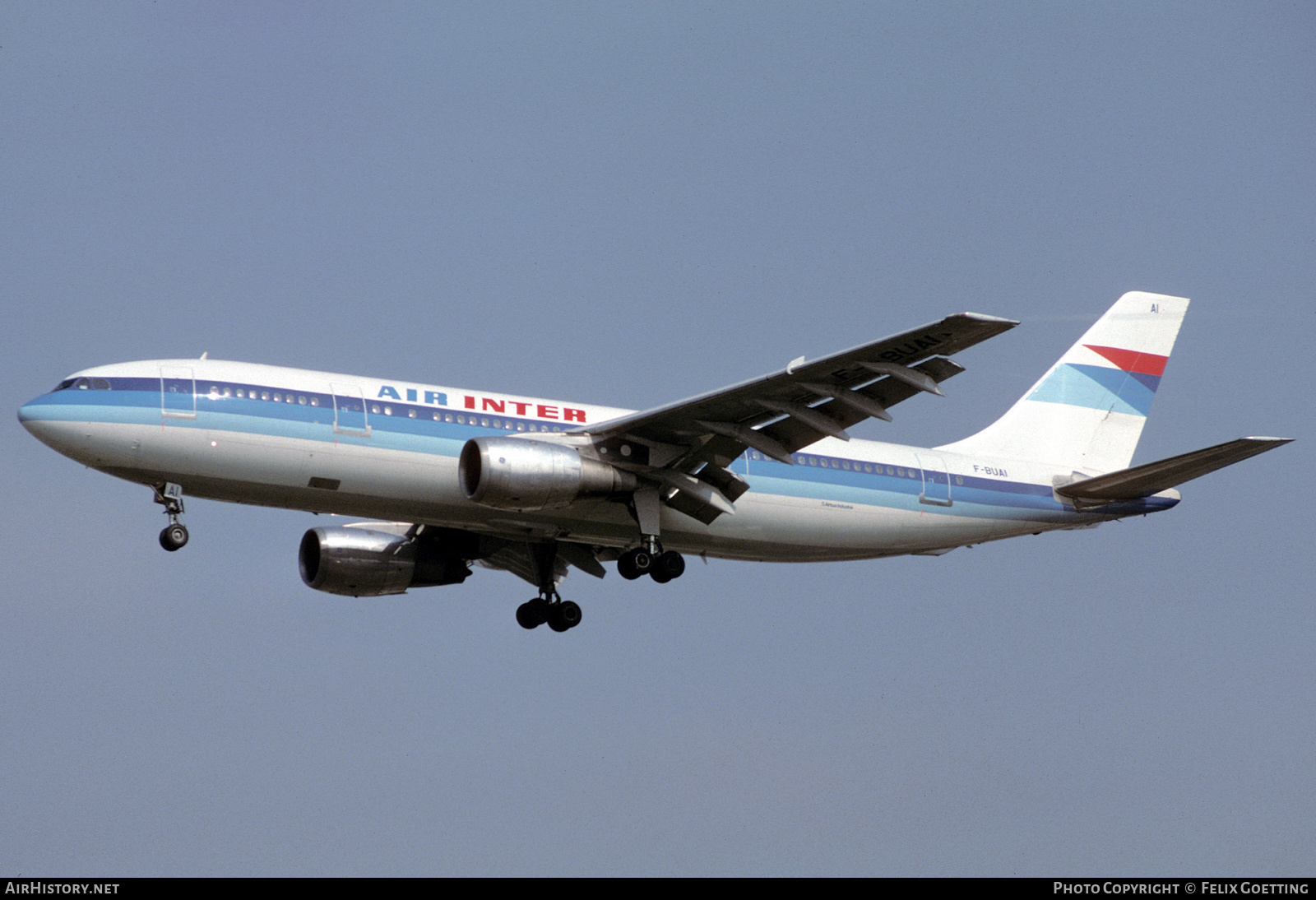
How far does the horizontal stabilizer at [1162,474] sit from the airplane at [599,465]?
0.20ft

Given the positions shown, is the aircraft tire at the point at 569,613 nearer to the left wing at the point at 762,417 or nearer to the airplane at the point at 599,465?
the airplane at the point at 599,465

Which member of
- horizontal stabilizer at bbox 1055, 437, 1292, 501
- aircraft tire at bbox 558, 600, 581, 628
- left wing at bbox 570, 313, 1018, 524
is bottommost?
aircraft tire at bbox 558, 600, 581, 628

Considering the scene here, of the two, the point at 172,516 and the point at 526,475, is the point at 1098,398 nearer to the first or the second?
the point at 526,475

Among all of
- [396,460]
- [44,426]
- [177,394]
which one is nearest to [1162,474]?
[396,460]

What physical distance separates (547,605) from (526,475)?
27.4 ft

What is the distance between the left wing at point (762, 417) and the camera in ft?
102

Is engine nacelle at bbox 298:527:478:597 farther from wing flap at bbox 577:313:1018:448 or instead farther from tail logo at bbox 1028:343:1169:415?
tail logo at bbox 1028:343:1169:415

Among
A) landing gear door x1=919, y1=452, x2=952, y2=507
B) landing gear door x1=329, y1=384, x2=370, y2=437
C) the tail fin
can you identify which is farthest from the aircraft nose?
the tail fin

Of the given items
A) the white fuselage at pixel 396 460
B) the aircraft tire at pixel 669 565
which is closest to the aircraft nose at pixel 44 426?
the white fuselage at pixel 396 460

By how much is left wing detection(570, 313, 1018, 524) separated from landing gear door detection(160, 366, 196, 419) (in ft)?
26.4

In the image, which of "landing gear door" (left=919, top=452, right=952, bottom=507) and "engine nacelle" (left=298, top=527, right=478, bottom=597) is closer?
"landing gear door" (left=919, top=452, right=952, bottom=507)

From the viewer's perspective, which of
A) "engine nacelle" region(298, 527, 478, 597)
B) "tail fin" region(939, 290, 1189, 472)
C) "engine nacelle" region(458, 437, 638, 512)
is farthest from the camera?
"tail fin" region(939, 290, 1189, 472)

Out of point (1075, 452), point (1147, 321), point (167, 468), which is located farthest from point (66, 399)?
point (1147, 321)

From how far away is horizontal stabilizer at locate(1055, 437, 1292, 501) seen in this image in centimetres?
3404
